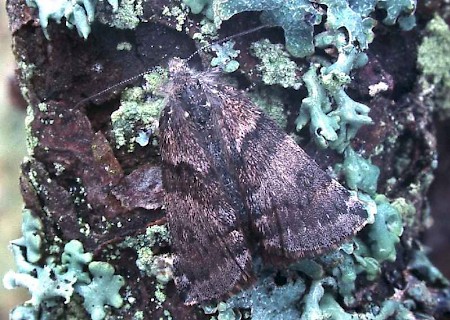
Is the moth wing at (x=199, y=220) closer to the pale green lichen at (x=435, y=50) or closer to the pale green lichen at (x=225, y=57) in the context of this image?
the pale green lichen at (x=225, y=57)

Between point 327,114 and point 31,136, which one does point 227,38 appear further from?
point 31,136

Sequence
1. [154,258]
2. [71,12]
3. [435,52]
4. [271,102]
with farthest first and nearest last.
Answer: [435,52] < [271,102] < [154,258] < [71,12]

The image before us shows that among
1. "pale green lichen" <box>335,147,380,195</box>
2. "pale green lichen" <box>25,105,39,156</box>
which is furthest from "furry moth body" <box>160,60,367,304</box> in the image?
"pale green lichen" <box>25,105,39,156</box>

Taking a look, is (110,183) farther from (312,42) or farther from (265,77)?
(312,42)

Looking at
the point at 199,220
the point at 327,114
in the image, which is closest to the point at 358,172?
the point at 327,114

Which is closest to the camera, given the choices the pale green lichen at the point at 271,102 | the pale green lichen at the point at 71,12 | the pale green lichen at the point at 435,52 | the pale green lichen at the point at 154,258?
the pale green lichen at the point at 71,12

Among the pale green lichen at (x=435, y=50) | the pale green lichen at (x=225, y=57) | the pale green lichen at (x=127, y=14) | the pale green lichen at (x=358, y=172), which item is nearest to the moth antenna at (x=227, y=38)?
the pale green lichen at (x=225, y=57)

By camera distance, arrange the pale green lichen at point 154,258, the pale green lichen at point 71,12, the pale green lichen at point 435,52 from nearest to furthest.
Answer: the pale green lichen at point 71,12 → the pale green lichen at point 154,258 → the pale green lichen at point 435,52

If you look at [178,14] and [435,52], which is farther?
[435,52]
